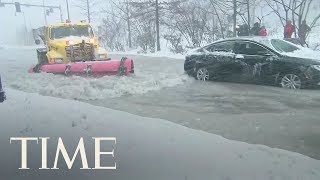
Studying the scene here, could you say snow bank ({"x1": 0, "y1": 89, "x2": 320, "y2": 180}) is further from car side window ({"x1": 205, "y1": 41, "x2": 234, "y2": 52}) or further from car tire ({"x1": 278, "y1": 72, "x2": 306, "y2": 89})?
car side window ({"x1": 205, "y1": 41, "x2": 234, "y2": 52})

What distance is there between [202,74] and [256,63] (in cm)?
209

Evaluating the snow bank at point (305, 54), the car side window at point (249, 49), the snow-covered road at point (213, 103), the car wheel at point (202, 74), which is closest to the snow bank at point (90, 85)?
the snow-covered road at point (213, 103)

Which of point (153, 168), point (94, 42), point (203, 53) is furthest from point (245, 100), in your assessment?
point (94, 42)

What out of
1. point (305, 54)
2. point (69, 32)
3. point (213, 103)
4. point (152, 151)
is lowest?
point (213, 103)

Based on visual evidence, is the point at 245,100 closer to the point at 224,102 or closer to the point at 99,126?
the point at 224,102

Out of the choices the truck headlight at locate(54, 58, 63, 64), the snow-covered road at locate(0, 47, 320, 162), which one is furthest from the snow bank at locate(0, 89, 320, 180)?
the truck headlight at locate(54, 58, 63, 64)

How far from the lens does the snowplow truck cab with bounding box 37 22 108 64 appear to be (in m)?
16.0

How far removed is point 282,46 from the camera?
41.9 ft

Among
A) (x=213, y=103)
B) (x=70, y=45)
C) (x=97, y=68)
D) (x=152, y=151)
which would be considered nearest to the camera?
(x=152, y=151)

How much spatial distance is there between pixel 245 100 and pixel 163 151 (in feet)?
16.5

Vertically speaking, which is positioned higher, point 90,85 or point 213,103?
point 90,85

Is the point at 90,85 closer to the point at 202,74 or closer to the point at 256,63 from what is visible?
the point at 202,74

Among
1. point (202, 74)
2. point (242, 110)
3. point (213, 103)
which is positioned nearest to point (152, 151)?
point (242, 110)

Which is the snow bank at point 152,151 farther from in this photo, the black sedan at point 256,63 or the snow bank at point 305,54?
the snow bank at point 305,54
